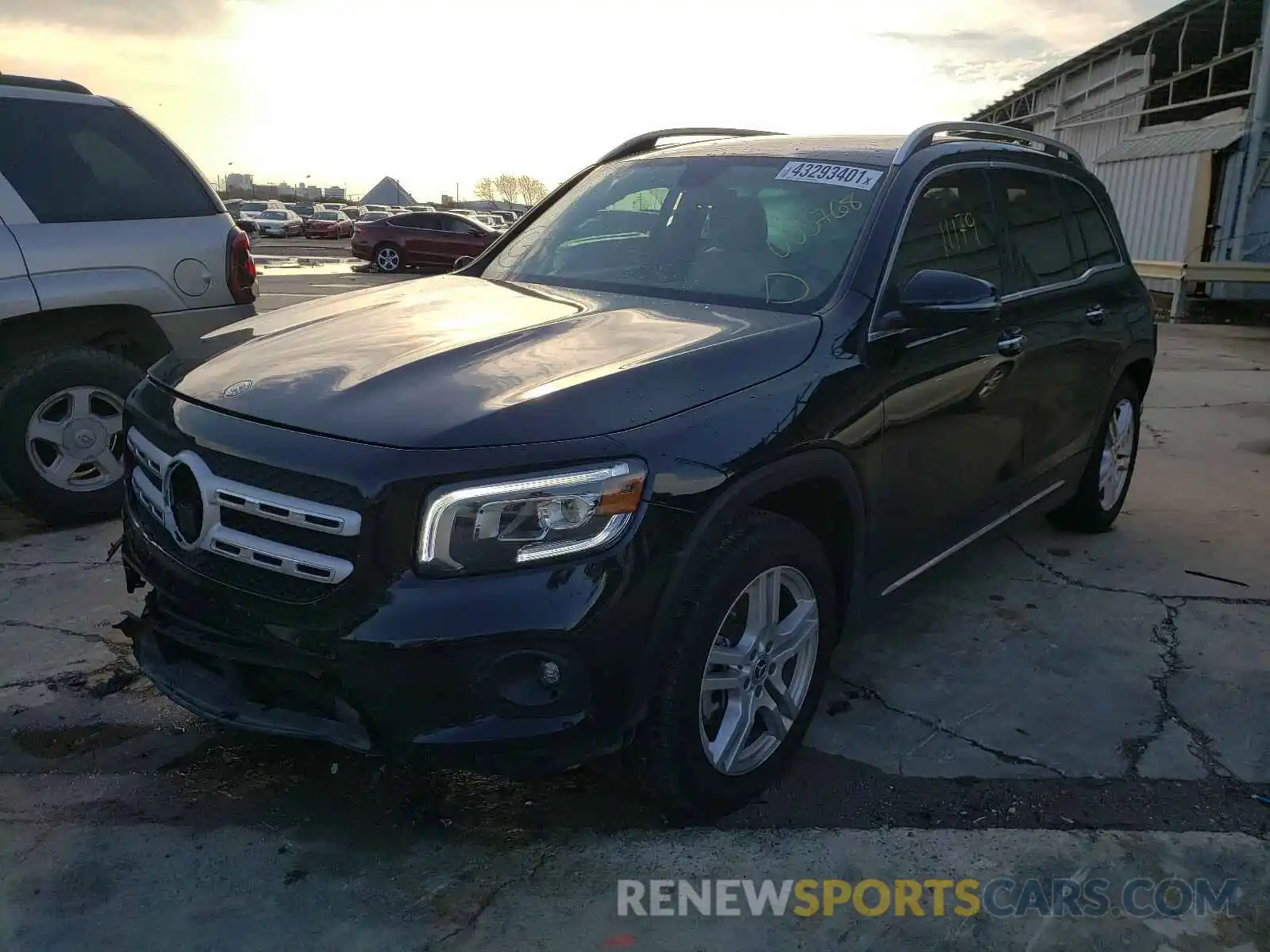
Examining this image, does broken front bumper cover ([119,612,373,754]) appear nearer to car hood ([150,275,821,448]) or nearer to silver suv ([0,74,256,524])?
car hood ([150,275,821,448])

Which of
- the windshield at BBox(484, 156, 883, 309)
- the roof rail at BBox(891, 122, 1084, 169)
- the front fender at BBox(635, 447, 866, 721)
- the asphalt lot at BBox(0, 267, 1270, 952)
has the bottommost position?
the asphalt lot at BBox(0, 267, 1270, 952)

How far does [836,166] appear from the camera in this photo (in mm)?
3443

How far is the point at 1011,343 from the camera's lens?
3660 mm

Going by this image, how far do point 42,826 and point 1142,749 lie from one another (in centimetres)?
316

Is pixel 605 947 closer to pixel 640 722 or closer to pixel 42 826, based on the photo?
pixel 640 722

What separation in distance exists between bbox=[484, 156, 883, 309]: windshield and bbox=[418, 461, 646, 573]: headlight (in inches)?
43.6

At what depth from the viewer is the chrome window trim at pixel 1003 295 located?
9.98 feet

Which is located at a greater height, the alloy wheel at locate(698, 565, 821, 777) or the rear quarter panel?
the rear quarter panel

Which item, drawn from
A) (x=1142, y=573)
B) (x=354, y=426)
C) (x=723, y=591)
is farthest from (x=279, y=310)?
(x=1142, y=573)

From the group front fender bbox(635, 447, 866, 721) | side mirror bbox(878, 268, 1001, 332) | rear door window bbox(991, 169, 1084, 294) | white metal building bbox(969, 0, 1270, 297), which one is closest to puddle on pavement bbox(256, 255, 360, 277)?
white metal building bbox(969, 0, 1270, 297)

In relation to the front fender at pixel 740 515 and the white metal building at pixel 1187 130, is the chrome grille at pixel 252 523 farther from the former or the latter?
the white metal building at pixel 1187 130

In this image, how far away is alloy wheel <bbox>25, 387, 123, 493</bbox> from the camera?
4789 mm

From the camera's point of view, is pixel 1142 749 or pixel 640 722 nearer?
pixel 640 722

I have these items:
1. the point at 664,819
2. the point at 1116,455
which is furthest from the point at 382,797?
the point at 1116,455
